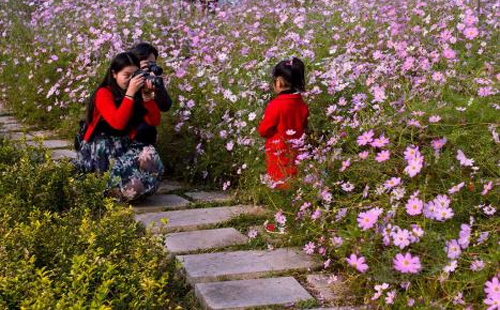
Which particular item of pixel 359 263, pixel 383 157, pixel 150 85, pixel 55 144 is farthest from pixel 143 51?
pixel 359 263

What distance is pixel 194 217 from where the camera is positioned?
3.90 meters

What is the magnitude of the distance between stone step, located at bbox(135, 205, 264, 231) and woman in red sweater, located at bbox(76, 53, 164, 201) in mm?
289

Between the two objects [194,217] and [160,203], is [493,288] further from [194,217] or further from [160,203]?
[160,203]

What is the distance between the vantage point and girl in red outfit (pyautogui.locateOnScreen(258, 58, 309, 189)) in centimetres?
382

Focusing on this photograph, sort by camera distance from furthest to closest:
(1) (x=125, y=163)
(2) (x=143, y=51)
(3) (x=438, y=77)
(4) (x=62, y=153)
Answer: (4) (x=62, y=153) → (2) (x=143, y=51) → (1) (x=125, y=163) → (3) (x=438, y=77)

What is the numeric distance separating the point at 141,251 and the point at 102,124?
1.87m

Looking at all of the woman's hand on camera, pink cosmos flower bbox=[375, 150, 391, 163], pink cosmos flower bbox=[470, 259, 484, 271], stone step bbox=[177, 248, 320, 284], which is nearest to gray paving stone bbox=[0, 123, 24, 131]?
the woman's hand on camera

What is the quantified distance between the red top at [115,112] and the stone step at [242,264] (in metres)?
1.19

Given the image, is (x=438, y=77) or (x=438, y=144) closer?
(x=438, y=144)

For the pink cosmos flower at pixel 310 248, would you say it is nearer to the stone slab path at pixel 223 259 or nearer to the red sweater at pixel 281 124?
the stone slab path at pixel 223 259

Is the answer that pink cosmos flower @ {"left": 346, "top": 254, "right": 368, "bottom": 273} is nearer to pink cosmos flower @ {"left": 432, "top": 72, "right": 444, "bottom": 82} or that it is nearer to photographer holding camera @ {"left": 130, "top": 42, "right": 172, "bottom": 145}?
pink cosmos flower @ {"left": 432, "top": 72, "right": 444, "bottom": 82}

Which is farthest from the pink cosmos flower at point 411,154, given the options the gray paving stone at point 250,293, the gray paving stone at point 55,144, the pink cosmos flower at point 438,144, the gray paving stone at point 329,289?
the gray paving stone at point 55,144

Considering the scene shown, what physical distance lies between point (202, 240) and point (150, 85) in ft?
3.60

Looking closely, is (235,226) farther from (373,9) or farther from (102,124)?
(373,9)
